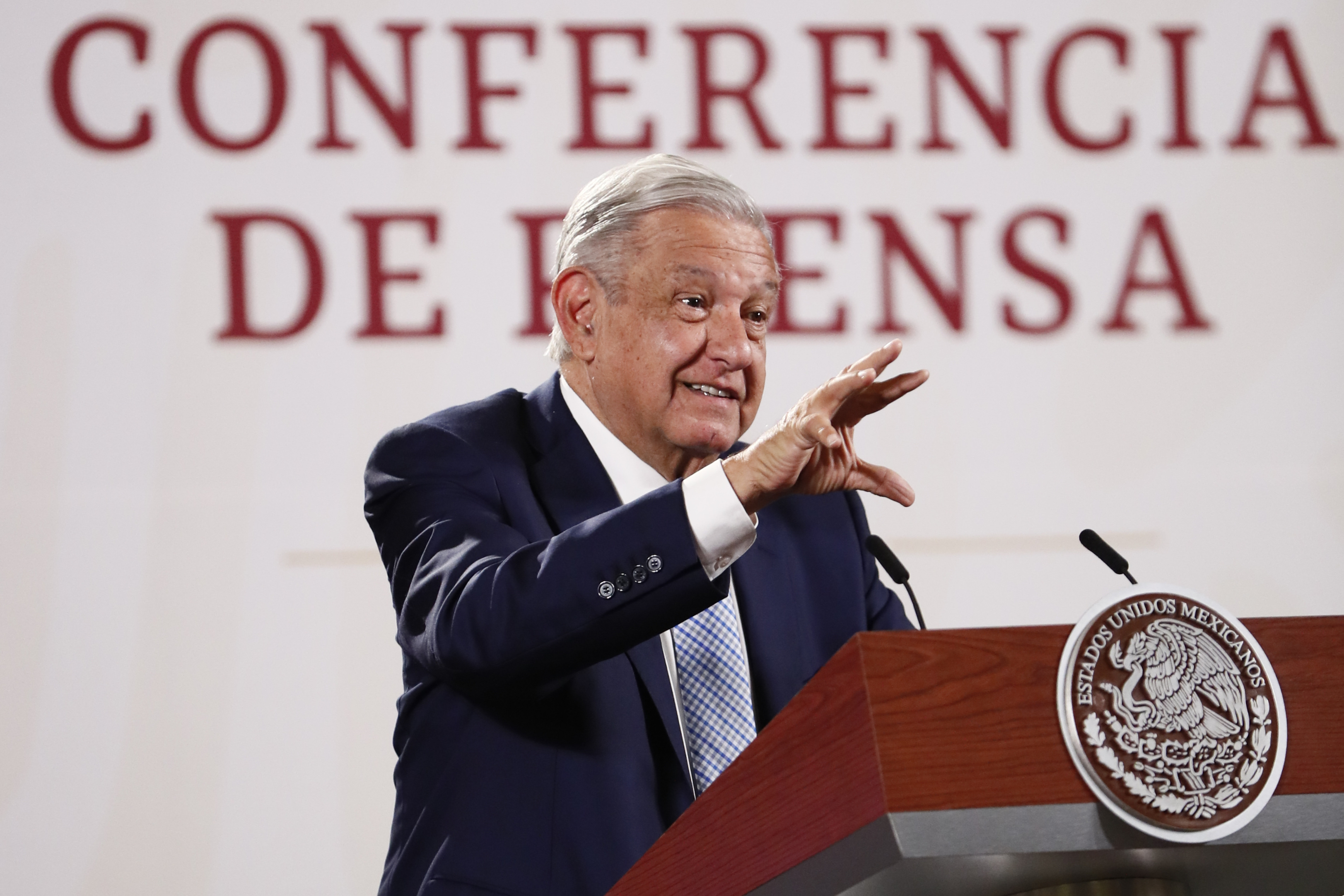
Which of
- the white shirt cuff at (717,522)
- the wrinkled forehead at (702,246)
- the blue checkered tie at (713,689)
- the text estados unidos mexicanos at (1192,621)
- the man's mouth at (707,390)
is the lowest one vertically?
the blue checkered tie at (713,689)

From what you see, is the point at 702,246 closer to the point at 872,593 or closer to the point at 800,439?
the point at 872,593

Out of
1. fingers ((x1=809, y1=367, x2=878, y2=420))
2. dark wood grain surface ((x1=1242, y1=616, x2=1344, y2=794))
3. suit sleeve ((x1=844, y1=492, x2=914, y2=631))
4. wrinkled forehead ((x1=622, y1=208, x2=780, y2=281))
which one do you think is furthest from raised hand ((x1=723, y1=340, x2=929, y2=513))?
suit sleeve ((x1=844, y1=492, x2=914, y2=631))

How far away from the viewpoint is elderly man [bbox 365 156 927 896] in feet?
4.49

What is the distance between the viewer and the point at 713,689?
5.67 feet

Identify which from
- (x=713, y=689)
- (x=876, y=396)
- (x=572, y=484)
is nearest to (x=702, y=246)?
(x=572, y=484)

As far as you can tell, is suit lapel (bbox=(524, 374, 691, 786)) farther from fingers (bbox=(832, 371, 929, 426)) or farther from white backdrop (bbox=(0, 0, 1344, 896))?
white backdrop (bbox=(0, 0, 1344, 896))

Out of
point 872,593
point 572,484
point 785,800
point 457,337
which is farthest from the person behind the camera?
point 457,337

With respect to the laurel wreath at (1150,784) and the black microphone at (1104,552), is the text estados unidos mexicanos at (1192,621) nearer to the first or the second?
the laurel wreath at (1150,784)

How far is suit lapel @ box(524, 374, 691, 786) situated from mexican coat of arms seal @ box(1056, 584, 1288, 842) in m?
0.71

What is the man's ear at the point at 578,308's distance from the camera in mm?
1993

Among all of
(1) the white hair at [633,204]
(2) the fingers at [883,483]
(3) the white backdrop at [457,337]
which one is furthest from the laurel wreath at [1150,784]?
(3) the white backdrop at [457,337]

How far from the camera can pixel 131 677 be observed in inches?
114

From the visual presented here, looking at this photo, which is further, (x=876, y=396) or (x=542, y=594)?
(x=876, y=396)

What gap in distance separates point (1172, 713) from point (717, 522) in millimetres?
444
